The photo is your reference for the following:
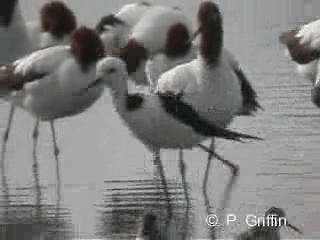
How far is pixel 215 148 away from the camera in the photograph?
11.7 meters

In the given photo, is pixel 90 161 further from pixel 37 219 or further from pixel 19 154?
pixel 37 219

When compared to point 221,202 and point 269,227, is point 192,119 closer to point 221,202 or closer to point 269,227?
point 221,202

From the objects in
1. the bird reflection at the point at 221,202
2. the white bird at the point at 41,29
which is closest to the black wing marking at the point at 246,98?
the bird reflection at the point at 221,202

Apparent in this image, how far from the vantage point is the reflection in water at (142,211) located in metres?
9.34

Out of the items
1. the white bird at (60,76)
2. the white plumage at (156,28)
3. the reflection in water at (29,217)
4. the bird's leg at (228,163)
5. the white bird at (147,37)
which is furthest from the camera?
the white plumage at (156,28)

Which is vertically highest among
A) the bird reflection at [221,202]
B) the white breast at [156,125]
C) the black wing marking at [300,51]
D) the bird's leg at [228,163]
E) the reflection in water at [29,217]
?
the black wing marking at [300,51]

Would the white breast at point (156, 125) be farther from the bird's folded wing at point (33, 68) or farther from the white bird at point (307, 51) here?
the white bird at point (307, 51)

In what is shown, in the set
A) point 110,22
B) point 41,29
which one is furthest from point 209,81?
point 110,22

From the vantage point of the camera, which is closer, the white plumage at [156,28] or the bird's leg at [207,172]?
the bird's leg at [207,172]

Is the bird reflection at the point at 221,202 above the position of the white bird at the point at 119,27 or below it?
below

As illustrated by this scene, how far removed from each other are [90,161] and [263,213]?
224cm

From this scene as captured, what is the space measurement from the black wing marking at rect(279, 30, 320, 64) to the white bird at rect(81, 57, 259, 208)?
2.62 metres

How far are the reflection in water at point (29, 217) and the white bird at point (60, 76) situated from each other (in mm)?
1015

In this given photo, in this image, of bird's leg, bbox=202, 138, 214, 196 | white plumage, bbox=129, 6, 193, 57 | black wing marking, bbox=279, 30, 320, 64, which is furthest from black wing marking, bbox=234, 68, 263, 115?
white plumage, bbox=129, 6, 193, 57
